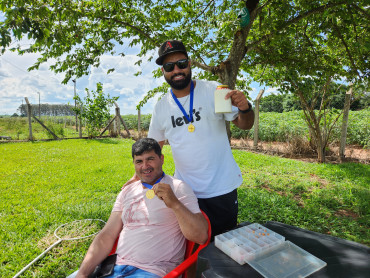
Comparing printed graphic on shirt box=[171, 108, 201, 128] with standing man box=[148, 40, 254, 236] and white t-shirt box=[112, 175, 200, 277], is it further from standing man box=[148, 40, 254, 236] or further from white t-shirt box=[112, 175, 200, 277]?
white t-shirt box=[112, 175, 200, 277]

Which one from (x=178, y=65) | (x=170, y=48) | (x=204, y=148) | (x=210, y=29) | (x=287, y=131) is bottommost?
(x=204, y=148)

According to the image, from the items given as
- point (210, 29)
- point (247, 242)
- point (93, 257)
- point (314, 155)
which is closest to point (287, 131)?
point (314, 155)

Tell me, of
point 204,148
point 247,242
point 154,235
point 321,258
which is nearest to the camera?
point 321,258

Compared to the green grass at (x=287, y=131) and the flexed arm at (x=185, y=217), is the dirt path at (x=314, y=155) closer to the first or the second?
the green grass at (x=287, y=131)

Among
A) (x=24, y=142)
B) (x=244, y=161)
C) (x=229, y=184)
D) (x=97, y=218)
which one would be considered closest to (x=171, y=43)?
(x=229, y=184)

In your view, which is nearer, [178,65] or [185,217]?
[185,217]

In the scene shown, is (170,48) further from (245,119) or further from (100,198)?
(100,198)

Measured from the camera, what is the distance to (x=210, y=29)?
4.91m

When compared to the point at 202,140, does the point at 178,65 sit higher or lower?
higher

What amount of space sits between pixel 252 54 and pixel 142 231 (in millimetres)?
4581

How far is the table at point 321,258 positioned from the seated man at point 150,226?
1.11 feet

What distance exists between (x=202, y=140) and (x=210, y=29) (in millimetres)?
3690

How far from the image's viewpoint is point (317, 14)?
4004 millimetres

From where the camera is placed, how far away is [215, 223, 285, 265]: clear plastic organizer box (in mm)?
1336
